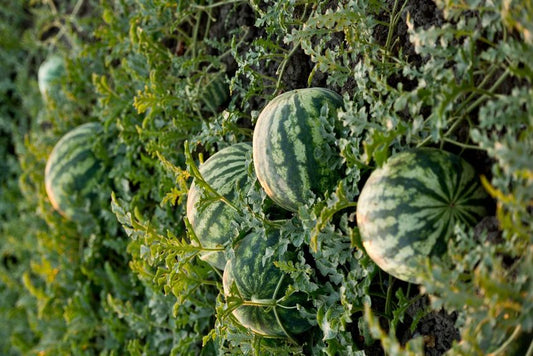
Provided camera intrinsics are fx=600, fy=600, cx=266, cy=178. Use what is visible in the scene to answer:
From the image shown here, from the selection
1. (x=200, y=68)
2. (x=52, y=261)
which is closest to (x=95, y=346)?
(x=52, y=261)

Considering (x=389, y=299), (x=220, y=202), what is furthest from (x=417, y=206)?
(x=220, y=202)

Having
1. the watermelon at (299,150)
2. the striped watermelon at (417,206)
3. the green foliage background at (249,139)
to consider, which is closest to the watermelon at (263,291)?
the green foliage background at (249,139)

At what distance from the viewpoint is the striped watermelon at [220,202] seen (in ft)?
5.83

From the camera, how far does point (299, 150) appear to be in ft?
5.16

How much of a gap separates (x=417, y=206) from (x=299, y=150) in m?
0.40

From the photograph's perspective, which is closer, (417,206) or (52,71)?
(417,206)

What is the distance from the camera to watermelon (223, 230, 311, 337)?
1.66 meters

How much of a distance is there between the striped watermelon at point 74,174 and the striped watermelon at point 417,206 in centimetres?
170

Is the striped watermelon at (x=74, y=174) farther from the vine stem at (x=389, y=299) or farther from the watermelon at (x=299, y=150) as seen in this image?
the vine stem at (x=389, y=299)

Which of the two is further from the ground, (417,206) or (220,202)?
(417,206)

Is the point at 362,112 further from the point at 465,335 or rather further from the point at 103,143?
the point at 103,143

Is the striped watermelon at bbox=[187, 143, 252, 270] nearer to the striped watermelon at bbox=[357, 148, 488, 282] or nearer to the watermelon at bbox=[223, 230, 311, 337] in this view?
the watermelon at bbox=[223, 230, 311, 337]

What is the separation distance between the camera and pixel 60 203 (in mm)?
2727

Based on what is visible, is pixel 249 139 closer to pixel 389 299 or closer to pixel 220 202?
pixel 220 202
